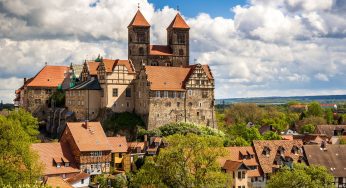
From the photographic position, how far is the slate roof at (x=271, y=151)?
7469cm

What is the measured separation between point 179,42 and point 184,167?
2013 inches

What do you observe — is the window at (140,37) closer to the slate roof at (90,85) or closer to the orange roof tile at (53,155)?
the slate roof at (90,85)

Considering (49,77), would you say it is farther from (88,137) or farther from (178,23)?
(88,137)

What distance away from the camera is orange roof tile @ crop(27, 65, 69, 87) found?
10919 cm

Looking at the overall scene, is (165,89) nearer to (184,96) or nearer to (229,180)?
(184,96)

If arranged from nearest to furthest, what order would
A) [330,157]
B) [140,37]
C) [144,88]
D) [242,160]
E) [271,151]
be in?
[242,160], [271,151], [330,157], [144,88], [140,37]

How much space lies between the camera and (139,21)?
10331 centimetres

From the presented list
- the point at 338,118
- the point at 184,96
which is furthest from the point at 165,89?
the point at 338,118

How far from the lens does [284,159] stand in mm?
76688

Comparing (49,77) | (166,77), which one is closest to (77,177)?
(166,77)

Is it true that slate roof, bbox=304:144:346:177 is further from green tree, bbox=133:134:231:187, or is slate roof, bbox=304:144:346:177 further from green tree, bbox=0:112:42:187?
green tree, bbox=0:112:42:187

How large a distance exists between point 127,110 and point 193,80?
39.4 feet

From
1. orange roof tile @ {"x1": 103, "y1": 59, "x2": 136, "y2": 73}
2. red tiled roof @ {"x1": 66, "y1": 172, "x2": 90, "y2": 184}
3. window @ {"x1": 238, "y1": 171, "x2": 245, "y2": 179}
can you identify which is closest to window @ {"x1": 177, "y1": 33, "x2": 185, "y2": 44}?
orange roof tile @ {"x1": 103, "y1": 59, "x2": 136, "y2": 73}

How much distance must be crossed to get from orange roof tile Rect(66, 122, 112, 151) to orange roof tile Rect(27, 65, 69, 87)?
3664 cm
